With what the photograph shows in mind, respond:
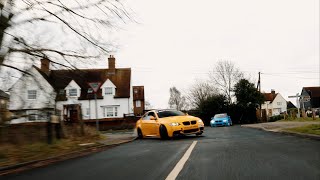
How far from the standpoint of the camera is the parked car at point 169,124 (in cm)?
1680

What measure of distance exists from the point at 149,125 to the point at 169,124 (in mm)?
1862

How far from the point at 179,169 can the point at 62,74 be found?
7213 mm

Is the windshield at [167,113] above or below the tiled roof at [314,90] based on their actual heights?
below

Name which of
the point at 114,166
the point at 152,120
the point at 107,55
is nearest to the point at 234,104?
the point at 152,120

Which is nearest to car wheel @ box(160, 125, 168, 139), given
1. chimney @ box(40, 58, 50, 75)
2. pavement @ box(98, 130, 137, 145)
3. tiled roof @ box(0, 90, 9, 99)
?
pavement @ box(98, 130, 137, 145)

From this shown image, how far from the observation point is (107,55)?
12.5m

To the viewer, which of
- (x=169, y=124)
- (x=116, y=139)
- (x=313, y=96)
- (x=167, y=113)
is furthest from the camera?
(x=313, y=96)

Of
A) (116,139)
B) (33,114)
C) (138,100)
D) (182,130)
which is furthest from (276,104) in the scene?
(33,114)

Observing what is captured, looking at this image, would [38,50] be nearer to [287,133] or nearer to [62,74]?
[62,74]

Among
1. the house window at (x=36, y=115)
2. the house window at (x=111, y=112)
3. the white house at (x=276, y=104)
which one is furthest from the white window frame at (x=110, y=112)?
the white house at (x=276, y=104)

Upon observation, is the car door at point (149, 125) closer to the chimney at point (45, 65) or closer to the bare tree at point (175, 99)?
the chimney at point (45, 65)

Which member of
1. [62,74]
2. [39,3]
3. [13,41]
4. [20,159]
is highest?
[39,3]

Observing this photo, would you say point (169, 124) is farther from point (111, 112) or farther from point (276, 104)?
point (276, 104)

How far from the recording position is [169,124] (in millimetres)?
16906
